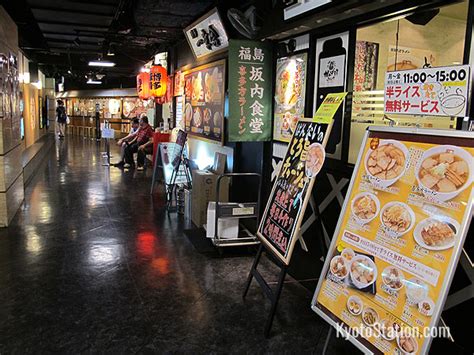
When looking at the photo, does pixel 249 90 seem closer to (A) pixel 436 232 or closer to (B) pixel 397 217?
(B) pixel 397 217

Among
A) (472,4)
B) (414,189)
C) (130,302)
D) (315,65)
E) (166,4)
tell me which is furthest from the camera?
(166,4)

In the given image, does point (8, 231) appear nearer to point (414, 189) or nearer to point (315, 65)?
point (315, 65)

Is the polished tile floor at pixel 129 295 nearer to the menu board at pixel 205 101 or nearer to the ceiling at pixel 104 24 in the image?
the menu board at pixel 205 101

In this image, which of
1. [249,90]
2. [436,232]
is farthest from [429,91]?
[249,90]

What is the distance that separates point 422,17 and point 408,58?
2.89 ft

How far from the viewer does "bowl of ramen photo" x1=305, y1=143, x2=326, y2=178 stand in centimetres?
294

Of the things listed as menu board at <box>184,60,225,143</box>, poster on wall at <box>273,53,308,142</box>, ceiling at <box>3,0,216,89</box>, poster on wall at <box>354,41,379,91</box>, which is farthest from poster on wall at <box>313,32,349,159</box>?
ceiling at <box>3,0,216,89</box>

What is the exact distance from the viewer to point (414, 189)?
2.17 meters

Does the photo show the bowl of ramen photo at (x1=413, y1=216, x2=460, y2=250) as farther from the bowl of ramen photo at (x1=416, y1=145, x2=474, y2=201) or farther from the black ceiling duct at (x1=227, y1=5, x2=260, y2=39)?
the black ceiling duct at (x1=227, y1=5, x2=260, y2=39)

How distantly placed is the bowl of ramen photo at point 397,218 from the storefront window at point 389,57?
1.11 meters

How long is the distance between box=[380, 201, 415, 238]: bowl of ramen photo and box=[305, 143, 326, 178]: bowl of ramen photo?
28.3 inches

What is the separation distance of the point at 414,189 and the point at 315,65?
83.5 inches

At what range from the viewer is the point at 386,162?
94.2 inches

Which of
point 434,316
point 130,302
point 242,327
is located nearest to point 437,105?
point 434,316
